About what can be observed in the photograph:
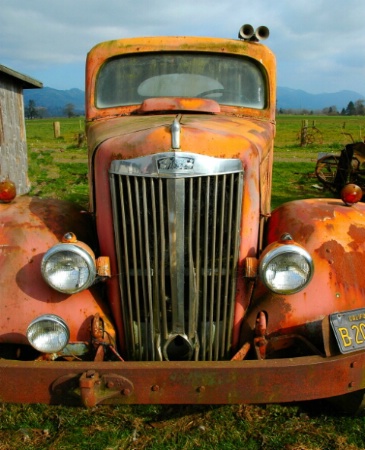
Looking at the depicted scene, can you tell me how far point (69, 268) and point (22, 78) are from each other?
34.9ft

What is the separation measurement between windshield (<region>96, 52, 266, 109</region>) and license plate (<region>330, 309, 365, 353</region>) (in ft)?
6.19

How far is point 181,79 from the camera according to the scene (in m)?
3.87

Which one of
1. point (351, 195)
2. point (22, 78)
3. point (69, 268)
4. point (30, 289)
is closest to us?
point (69, 268)

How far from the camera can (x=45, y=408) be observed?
324 centimetres

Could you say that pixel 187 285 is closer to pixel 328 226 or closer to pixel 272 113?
pixel 328 226

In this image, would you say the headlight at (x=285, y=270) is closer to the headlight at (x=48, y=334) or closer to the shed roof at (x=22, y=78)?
the headlight at (x=48, y=334)

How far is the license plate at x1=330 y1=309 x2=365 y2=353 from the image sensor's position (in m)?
2.53

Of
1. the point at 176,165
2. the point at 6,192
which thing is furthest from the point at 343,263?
the point at 6,192

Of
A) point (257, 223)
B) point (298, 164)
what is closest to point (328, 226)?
point (257, 223)

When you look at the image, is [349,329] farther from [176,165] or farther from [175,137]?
[175,137]

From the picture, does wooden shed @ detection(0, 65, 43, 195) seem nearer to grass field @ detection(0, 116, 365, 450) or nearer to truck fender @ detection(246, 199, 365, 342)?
grass field @ detection(0, 116, 365, 450)

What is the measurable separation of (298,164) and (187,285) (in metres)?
14.4

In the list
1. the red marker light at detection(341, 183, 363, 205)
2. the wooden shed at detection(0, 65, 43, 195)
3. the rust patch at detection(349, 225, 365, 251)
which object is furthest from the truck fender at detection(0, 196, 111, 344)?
the wooden shed at detection(0, 65, 43, 195)

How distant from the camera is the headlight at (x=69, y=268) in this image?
258 cm
